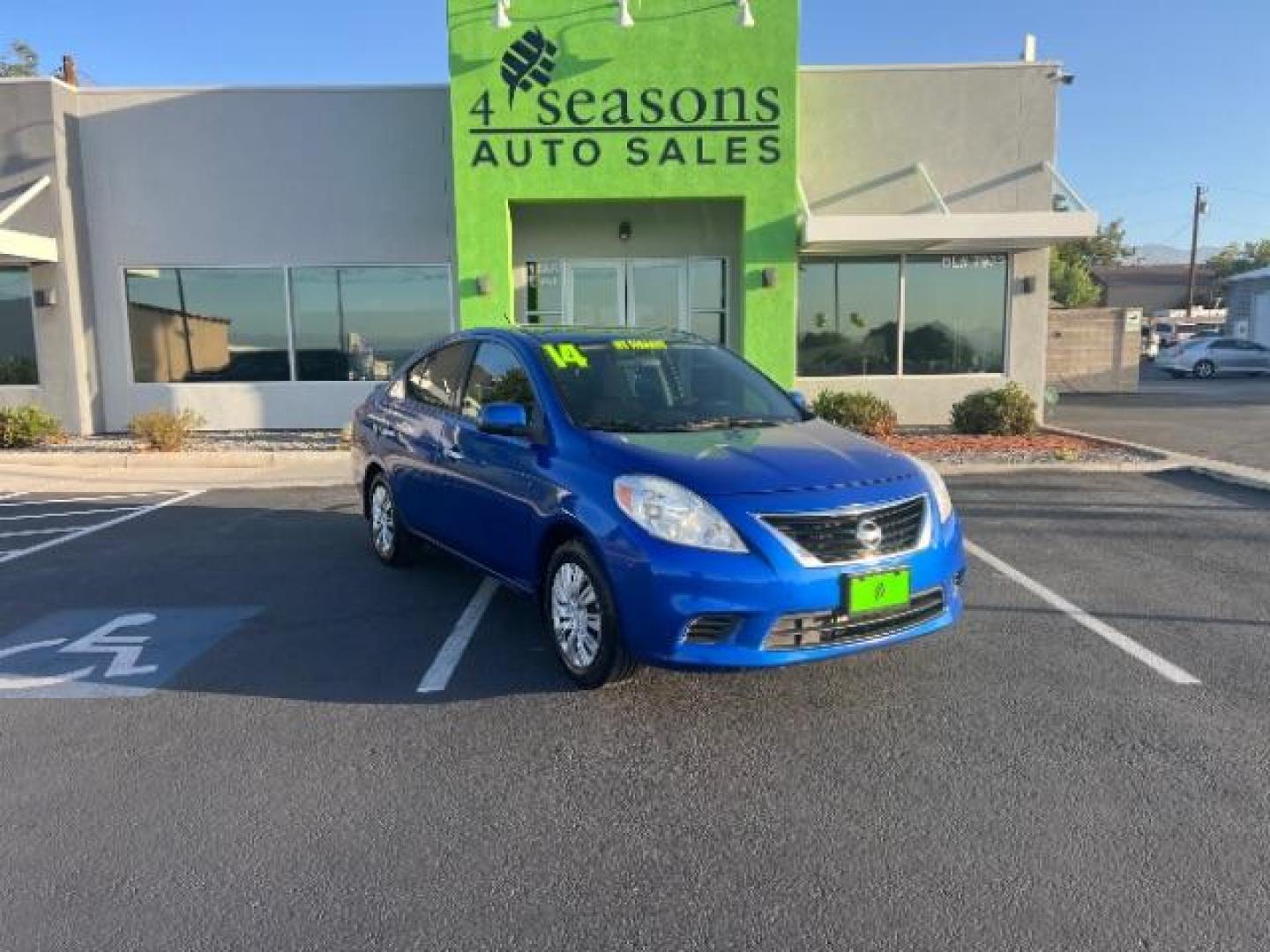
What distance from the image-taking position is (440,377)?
20.1 ft

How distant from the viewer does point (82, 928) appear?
2.74 meters

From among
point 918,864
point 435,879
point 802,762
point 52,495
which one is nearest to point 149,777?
point 435,879

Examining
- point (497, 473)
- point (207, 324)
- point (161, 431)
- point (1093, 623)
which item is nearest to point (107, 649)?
point (497, 473)

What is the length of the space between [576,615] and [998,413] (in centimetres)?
1022

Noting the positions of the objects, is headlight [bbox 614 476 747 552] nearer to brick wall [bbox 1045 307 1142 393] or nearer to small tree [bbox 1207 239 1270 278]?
brick wall [bbox 1045 307 1142 393]

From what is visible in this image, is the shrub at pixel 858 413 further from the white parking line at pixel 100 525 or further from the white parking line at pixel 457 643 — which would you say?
the white parking line at pixel 100 525

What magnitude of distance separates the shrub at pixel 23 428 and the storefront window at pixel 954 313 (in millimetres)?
12681

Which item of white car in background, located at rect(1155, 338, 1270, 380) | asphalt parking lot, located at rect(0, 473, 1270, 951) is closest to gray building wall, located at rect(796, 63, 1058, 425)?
asphalt parking lot, located at rect(0, 473, 1270, 951)

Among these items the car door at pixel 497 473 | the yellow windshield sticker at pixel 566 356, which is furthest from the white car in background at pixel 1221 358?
the car door at pixel 497 473

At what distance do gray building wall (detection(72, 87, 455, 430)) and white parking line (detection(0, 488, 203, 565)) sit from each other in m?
5.38

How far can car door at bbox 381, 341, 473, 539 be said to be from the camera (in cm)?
579

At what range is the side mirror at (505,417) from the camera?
4680 mm

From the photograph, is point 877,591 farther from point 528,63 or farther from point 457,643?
point 528,63

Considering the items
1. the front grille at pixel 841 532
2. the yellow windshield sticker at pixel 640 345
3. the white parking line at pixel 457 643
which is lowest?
the white parking line at pixel 457 643
